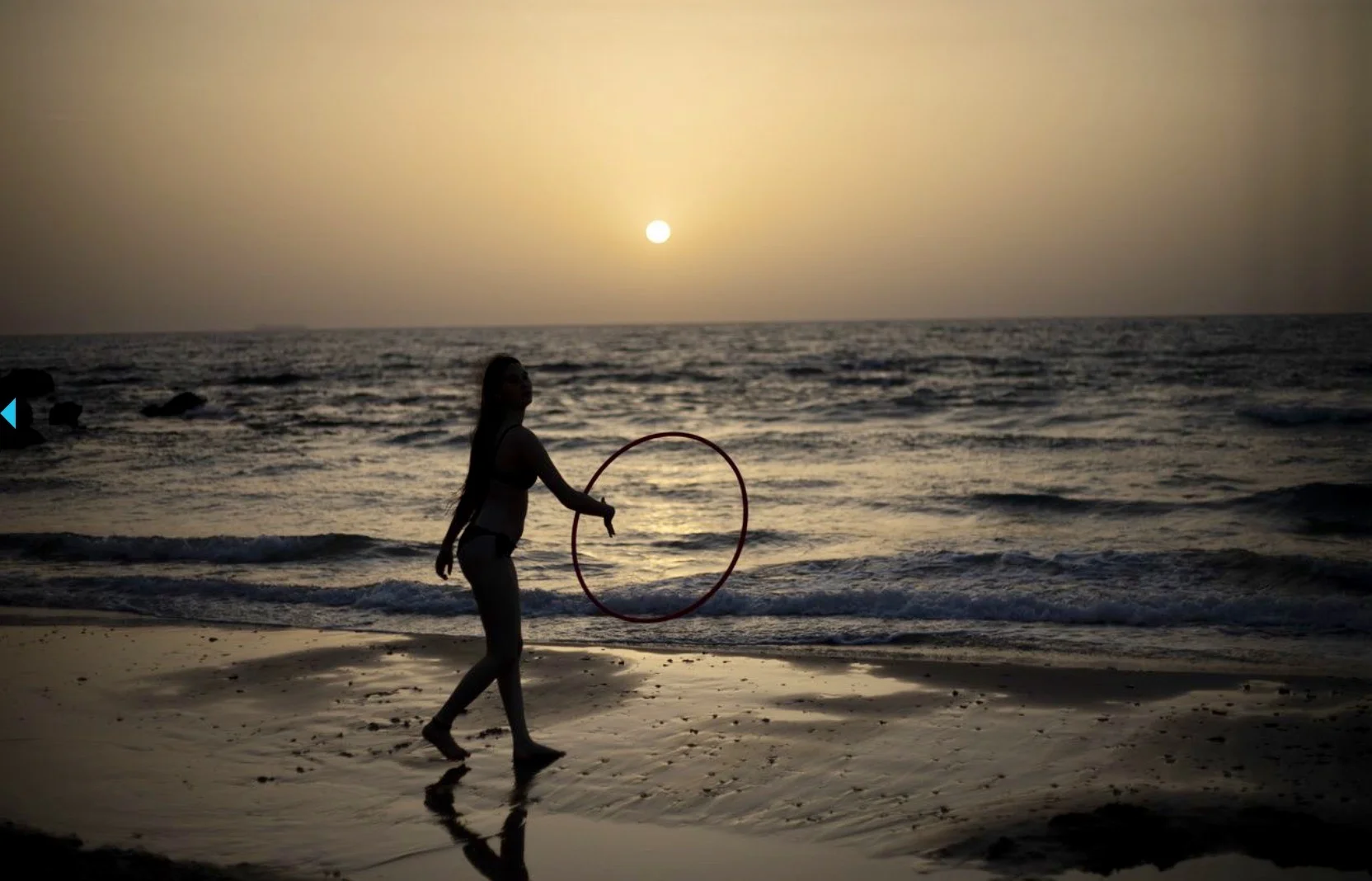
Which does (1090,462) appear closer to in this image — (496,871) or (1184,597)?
(1184,597)

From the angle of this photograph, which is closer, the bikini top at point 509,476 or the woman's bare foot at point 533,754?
the bikini top at point 509,476

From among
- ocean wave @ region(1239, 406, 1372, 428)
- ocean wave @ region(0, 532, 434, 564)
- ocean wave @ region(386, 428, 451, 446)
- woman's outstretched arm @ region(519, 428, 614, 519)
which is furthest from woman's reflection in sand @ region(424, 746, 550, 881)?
ocean wave @ region(1239, 406, 1372, 428)

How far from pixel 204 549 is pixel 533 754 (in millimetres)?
10089

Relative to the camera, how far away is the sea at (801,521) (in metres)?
11.6

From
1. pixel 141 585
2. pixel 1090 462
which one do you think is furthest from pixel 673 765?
pixel 1090 462

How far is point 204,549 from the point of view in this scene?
50.6 ft

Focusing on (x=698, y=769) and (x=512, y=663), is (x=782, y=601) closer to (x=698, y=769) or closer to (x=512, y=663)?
(x=698, y=769)

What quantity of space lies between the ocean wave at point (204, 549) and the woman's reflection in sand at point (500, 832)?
8920 millimetres

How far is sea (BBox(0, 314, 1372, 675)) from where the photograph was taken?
11.6 meters

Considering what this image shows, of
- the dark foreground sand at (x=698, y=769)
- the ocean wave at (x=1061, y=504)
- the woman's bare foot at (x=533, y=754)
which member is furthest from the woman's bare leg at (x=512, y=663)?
the ocean wave at (x=1061, y=504)

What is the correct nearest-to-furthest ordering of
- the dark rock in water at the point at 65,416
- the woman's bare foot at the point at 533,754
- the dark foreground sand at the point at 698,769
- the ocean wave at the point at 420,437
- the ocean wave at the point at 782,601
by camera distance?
the dark foreground sand at the point at 698,769 < the woman's bare foot at the point at 533,754 < the ocean wave at the point at 782,601 < the ocean wave at the point at 420,437 < the dark rock in water at the point at 65,416

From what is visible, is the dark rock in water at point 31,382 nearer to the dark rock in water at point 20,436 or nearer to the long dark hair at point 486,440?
the dark rock in water at point 20,436

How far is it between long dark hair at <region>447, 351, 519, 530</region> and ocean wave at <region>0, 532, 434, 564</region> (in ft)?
29.1

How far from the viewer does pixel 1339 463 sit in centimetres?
2402
